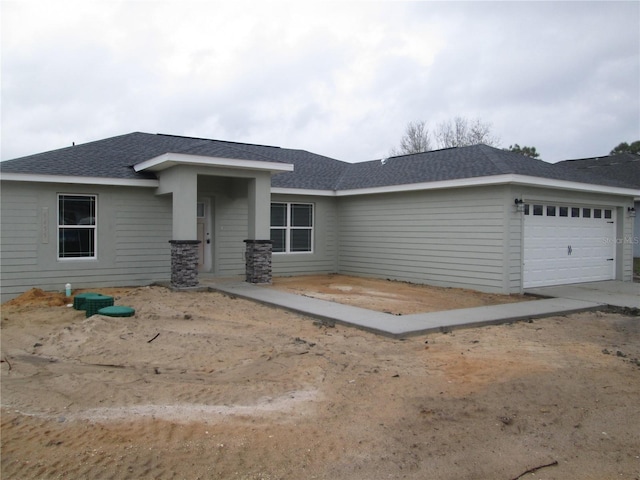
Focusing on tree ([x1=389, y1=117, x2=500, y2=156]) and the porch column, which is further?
tree ([x1=389, y1=117, x2=500, y2=156])

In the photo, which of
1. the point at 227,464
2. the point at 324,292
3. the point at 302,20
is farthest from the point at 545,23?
the point at 227,464

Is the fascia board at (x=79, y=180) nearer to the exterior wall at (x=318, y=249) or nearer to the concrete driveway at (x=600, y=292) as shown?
the exterior wall at (x=318, y=249)

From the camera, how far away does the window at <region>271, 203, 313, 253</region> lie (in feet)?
52.3

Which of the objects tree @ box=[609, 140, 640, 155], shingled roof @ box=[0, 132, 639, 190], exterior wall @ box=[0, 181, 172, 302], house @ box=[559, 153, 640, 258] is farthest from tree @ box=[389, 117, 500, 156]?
exterior wall @ box=[0, 181, 172, 302]

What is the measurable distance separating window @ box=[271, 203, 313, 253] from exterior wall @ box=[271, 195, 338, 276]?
168 mm

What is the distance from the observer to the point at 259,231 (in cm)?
1310

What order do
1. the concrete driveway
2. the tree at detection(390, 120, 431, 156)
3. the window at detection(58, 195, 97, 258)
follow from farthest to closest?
1. the tree at detection(390, 120, 431, 156)
2. the window at detection(58, 195, 97, 258)
3. the concrete driveway

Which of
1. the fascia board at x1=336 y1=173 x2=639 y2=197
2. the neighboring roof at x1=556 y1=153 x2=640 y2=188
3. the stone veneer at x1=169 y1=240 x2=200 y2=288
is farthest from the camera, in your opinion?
the neighboring roof at x1=556 y1=153 x2=640 y2=188

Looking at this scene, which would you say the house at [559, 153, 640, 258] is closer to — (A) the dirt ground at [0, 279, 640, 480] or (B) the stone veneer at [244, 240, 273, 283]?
(B) the stone veneer at [244, 240, 273, 283]

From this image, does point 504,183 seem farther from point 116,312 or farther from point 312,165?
point 116,312

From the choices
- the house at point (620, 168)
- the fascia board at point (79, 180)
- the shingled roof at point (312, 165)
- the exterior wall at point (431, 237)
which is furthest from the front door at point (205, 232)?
the house at point (620, 168)

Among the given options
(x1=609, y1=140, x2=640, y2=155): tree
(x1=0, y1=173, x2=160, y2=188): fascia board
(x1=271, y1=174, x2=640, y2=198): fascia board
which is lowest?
(x1=0, y1=173, x2=160, y2=188): fascia board

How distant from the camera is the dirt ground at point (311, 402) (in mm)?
3713

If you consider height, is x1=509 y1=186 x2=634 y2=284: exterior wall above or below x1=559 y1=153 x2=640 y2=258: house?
below
